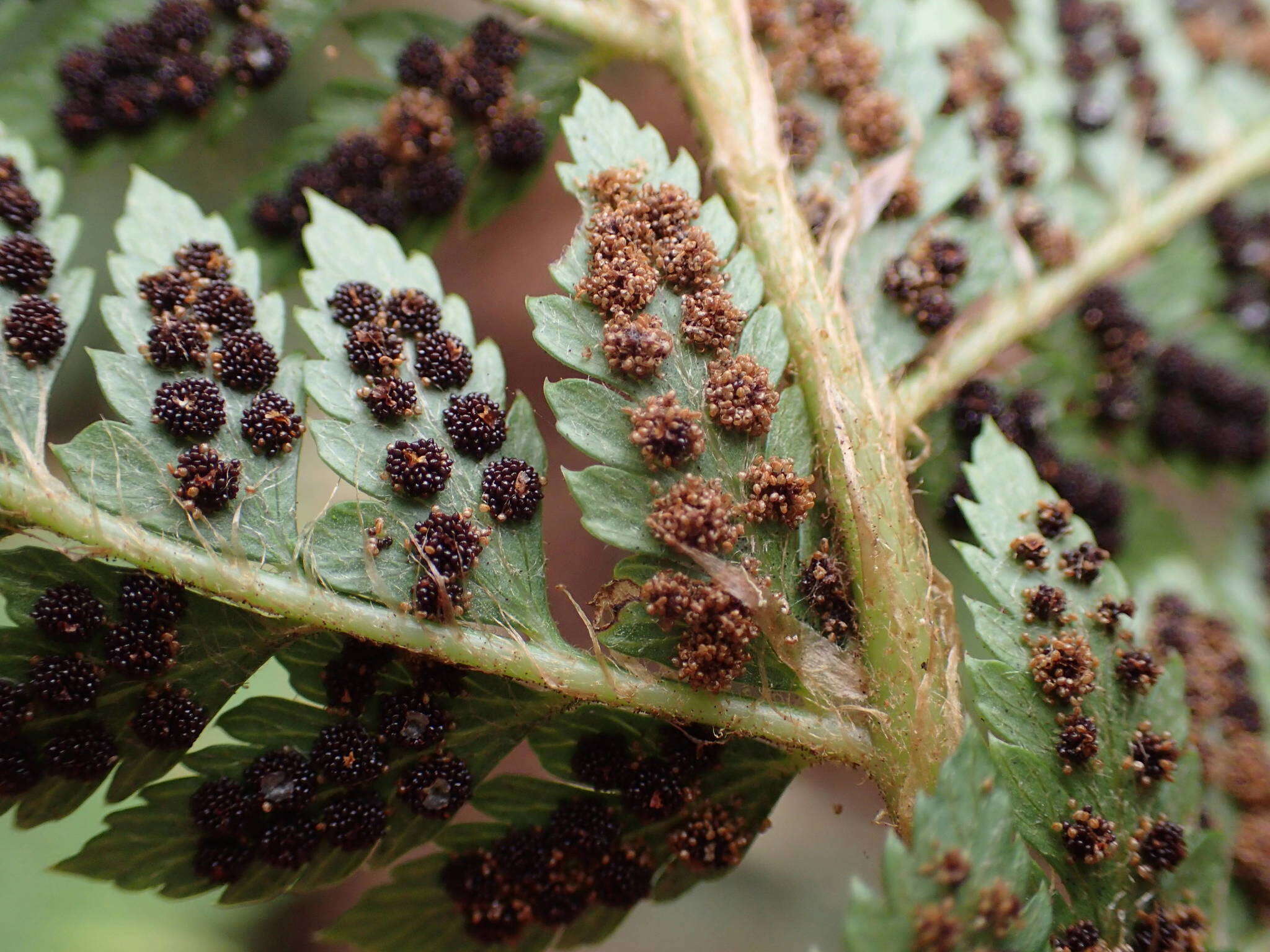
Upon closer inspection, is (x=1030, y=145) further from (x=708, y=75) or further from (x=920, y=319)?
(x=708, y=75)

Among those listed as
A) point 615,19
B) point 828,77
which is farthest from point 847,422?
point 615,19

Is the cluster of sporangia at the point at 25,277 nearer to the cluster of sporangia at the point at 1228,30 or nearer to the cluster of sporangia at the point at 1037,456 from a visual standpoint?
the cluster of sporangia at the point at 1037,456

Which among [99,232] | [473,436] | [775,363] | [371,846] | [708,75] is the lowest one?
[99,232]

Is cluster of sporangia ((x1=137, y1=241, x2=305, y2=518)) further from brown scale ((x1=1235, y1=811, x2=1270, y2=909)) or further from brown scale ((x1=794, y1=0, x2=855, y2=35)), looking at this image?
brown scale ((x1=1235, y1=811, x2=1270, y2=909))

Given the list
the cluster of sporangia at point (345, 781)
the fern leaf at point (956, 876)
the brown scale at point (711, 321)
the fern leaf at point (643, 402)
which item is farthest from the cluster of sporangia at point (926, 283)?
the cluster of sporangia at point (345, 781)

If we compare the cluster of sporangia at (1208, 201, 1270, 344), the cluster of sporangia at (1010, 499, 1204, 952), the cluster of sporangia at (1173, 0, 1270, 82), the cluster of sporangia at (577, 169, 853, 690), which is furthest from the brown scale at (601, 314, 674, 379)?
the cluster of sporangia at (1173, 0, 1270, 82)

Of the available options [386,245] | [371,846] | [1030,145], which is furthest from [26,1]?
[1030,145]
